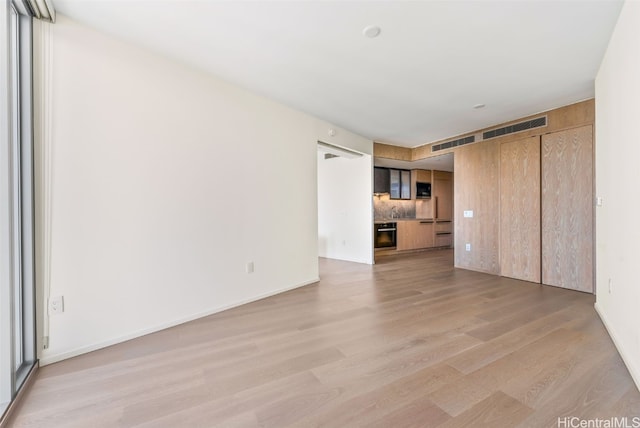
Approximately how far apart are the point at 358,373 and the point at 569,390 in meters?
1.23

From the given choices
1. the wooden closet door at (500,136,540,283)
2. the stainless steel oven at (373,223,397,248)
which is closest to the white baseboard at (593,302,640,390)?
the wooden closet door at (500,136,540,283)

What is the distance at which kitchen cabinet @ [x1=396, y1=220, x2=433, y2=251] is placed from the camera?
7125 mm

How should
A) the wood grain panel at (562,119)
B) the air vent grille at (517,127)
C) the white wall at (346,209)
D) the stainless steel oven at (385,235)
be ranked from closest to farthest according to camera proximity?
the wood grain panel at (562,119) → the air vent grille at (517,127) → the white wall at (346,209) → the stainless steel oven at (385,235)

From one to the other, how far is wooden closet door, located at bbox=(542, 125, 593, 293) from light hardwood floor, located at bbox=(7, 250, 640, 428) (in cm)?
91

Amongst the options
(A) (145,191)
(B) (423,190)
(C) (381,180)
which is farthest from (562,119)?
(A) (145,191)

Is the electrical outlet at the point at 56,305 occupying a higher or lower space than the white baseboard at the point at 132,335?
higher

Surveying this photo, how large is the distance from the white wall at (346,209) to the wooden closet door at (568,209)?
2764 mm

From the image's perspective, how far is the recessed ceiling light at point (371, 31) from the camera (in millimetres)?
2146

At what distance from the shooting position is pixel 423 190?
770 centimetres

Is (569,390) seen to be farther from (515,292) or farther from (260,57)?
(260,57)

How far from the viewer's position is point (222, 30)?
221 cm

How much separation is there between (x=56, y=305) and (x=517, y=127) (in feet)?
19.1

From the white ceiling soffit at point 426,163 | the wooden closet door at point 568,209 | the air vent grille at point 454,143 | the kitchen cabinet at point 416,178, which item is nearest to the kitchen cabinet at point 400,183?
the kitchen cabinet at point 416,178

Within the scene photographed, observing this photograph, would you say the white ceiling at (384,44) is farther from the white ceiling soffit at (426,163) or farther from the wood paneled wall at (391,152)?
the white ceiling soffit at (426,163)
